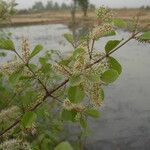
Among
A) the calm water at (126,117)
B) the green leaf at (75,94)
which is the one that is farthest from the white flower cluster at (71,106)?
the calm water at (126,117)

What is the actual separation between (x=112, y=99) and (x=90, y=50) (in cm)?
813

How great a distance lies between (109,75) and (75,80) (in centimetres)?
9

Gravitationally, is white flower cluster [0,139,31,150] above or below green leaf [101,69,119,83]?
below

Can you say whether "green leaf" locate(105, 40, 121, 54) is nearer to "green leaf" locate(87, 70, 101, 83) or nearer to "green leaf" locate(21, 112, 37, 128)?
"green leaf" locate(87, 70, 101, 83)

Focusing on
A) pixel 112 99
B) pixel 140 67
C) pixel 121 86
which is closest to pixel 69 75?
pixel 112 99

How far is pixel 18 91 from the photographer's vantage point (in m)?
2.01

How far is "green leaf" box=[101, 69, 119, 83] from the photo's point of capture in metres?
1.07

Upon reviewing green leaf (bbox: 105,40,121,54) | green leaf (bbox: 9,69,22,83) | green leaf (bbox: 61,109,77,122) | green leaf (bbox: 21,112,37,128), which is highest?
green leaf (bbox: 105,40,121,54)

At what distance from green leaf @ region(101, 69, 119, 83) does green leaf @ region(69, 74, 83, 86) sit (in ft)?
0.22

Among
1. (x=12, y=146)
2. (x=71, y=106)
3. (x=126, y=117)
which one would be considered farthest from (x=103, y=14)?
(x=126, y=117)

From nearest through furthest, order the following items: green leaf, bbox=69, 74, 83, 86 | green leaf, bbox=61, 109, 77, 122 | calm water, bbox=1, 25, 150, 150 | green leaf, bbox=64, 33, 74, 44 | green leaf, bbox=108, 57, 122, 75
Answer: green leaf, bbox=69, 74, 83, 86, green leaf, bbox=108, 57, 122, 75, green leaf, bbox=61, 109, 77, 122, green leaf, bbox=64, 33, 74, 44, calm water, bbox=1, 25, 150, 150

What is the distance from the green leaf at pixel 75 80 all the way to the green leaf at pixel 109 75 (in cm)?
7

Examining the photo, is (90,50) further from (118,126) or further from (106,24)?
(118,126)

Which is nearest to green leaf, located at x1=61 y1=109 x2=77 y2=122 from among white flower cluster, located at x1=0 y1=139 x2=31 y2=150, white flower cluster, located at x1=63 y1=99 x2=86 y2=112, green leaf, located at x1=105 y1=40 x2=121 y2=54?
white flower cluster, located at x1=63 y1=99 x2=86 y2=112
